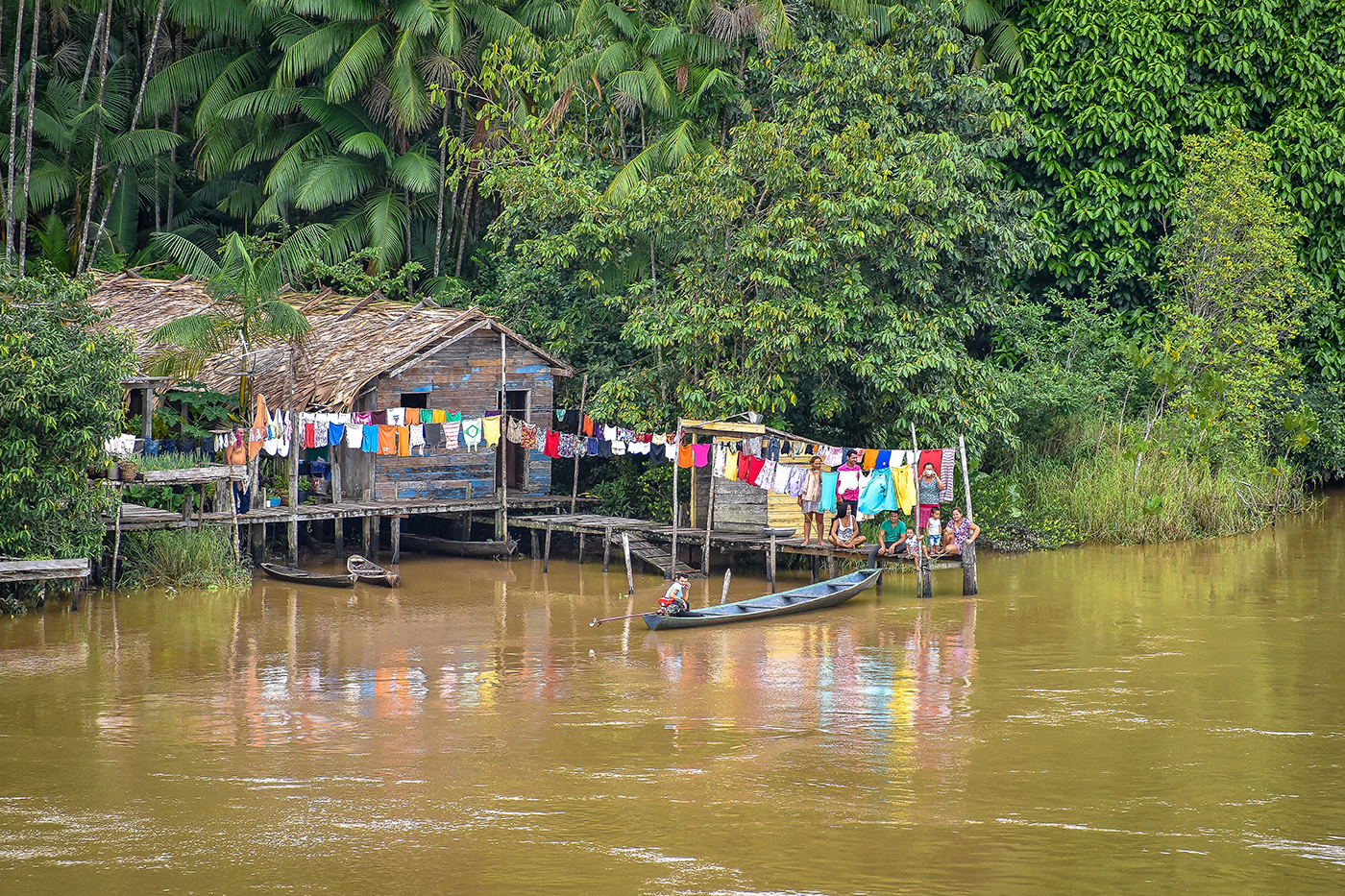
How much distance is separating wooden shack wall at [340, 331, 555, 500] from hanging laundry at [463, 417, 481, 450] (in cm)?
14

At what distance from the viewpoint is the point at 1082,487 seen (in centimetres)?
2088

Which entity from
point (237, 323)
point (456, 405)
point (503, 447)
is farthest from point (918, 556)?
point (237, 323)

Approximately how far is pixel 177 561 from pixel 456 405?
475 cm

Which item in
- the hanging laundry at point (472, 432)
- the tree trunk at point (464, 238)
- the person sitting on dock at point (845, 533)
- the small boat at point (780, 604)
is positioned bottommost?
the small boat at point (780, 604)

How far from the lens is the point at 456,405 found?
1973cm

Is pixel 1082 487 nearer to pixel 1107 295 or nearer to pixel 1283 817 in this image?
pixel 1107 295

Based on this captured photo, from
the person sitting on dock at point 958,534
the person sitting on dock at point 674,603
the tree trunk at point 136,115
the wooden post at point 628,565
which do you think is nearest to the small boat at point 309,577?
the wooden post at point 628,565

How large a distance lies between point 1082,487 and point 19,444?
1455cm

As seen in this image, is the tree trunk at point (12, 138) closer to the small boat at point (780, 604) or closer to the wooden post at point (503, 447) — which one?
the wooden post at point (503, 447)

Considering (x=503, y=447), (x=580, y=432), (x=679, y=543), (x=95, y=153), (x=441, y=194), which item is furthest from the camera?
(x=441, y=194)

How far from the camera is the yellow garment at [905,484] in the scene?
16.6 meters

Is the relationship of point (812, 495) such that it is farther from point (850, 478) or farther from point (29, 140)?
point (29, 140)

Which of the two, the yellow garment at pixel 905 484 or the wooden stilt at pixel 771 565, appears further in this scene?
the wooden stilt at pixel 771 565

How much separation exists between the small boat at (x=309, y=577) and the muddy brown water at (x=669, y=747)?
0.64 meters
